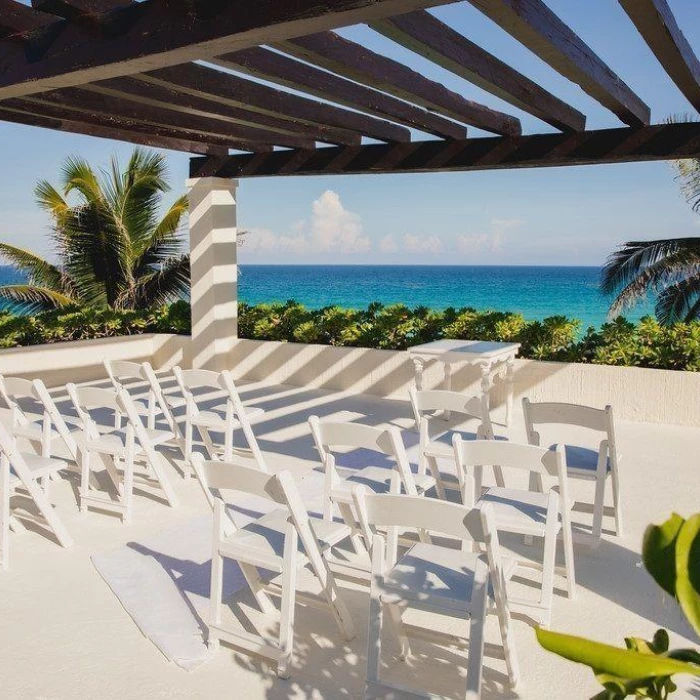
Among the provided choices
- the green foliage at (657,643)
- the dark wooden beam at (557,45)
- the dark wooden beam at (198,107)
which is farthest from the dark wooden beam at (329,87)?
the green foliage at (657,643)

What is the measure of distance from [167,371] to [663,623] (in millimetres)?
7084

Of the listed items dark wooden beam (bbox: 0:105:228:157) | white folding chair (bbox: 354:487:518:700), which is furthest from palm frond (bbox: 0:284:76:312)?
white folding chair (bbox: 354:487:518:700)

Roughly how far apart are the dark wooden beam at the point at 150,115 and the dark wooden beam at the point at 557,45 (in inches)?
120

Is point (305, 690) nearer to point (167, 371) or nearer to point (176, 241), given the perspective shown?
point (167, 371)

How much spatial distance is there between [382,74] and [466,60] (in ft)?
1.91

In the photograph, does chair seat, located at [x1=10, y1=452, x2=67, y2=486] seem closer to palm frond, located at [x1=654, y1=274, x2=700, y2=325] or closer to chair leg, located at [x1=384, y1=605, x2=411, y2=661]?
chair leg, located at [x1=384, y1=605, x2=411, y2=661]

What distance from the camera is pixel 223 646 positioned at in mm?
2662

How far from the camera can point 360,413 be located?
268 inches

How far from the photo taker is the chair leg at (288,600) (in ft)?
7.92

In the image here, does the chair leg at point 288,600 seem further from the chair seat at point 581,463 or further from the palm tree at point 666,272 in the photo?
the palm tree at point 666,272

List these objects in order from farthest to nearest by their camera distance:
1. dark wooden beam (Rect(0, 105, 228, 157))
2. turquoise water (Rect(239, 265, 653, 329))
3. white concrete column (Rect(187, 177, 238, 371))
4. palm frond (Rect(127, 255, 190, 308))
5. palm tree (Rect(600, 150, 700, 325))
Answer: turquoise water (Rect(239, 265, 653, 329)), palm frond (Rect(127, 255, 190, 308)), palm tree (Rect(600, 150, 700, 325)), white concrete column (Rect(187, 177, 238, 371)), dark wooden beam (Rect(0, 105, 228, 157))

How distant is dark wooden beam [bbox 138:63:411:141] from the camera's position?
14.2 ft

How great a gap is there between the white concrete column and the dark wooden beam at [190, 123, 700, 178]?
872 millimetres

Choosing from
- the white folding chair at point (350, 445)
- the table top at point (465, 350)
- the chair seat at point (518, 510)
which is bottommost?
the chair seat at point (518, 510)
